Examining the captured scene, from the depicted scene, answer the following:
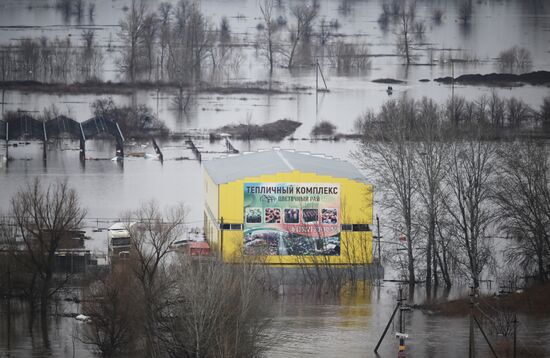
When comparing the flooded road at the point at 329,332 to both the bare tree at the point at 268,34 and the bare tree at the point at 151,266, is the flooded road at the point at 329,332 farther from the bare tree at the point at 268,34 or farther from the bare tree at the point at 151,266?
the bare tree at the point at 268,34

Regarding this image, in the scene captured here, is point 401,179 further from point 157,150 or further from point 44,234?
point 157,150

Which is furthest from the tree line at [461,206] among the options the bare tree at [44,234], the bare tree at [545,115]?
the bare tree at [545,115]

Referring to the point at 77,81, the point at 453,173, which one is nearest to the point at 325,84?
the point at 77,81

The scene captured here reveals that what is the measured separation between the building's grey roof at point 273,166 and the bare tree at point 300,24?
986 centimetres

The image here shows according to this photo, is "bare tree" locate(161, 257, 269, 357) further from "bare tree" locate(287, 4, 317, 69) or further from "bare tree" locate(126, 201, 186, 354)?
"bare tree" locate(287, 4, 317, 69)

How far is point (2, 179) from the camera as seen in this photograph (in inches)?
548

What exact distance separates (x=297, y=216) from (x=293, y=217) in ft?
0.10

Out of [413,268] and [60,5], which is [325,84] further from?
[413,268]

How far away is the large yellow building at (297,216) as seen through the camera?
8922mm

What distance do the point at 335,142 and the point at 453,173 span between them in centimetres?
760

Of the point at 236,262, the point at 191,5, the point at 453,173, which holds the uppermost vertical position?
the point at 191,5

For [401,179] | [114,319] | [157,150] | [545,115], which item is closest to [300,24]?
[545,115]

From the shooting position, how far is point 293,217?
9.10 m

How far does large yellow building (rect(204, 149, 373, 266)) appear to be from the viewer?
29.3ft
